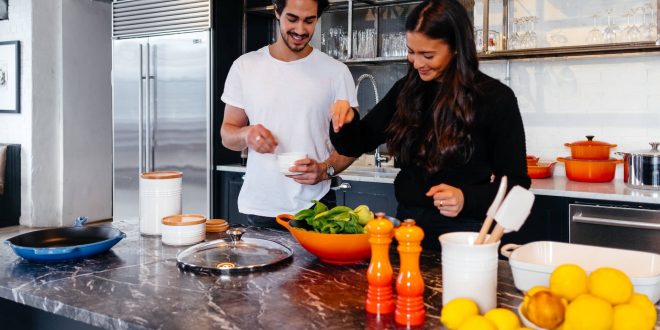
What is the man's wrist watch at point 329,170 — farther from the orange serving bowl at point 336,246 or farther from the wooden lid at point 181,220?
the orange serving bowl at point 336,246

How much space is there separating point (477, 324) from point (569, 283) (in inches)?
8.8

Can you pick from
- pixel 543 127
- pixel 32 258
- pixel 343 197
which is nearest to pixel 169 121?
pixel 343 197

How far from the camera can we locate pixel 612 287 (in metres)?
1.14

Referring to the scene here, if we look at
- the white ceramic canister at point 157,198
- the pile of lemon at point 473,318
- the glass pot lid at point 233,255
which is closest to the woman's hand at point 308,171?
the glass pot lid at point 233,255

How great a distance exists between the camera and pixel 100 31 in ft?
22.6

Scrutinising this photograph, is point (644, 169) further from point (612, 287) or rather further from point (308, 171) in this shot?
point (612, 287)

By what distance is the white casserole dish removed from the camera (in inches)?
51.9

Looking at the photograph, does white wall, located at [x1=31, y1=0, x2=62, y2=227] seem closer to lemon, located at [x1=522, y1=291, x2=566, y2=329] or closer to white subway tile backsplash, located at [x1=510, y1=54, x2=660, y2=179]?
white subway tile backsplash, located at [x1=510, y1=54, x2=660, y2=179]

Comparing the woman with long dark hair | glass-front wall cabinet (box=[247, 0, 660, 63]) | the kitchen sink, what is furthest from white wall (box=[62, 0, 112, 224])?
the woman with long dark hair

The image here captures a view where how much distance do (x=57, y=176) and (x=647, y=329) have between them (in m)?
6.50

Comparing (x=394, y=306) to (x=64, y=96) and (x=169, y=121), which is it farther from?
(x=64, y=96)

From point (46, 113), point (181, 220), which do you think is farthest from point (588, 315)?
point (46, 113)

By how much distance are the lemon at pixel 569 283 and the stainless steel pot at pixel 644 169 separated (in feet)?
8.30

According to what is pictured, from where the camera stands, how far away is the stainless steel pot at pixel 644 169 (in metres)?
3.38
